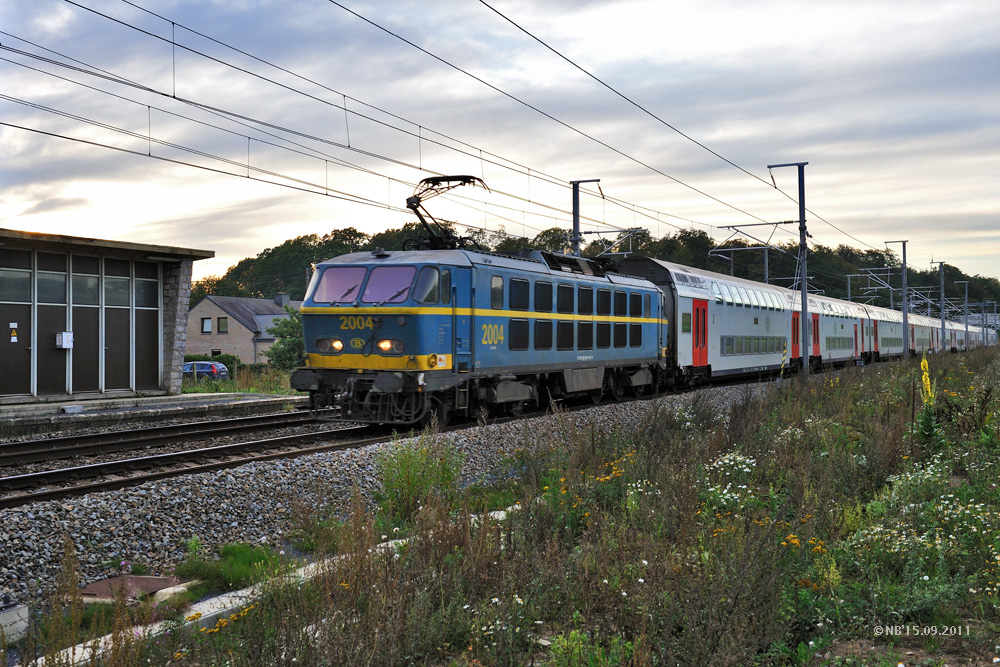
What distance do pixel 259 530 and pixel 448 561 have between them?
3447 mm

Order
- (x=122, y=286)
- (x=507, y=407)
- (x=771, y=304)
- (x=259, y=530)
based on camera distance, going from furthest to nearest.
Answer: (x=771, y=304) < (x=122, y=286) < (x=507, y=407) < (x=259, y=530)

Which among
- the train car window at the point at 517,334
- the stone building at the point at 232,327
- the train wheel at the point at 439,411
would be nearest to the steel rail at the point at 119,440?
the train wheel at the point at 439,411

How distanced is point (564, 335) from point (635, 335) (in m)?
3.88

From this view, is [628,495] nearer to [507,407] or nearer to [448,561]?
[448,561]

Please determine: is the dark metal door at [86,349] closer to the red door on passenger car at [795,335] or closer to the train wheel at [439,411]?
the train wheel at [439,411]

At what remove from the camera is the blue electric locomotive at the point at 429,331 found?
43.2 feet

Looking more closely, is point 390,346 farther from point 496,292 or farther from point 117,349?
point 117,349

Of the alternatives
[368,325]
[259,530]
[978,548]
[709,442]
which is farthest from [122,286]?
[978,548]

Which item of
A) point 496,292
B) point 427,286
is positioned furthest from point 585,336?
point 427,286

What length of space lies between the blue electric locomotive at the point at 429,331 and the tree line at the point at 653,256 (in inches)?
1722

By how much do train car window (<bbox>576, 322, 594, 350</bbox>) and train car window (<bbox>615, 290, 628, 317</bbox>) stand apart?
1387 mm

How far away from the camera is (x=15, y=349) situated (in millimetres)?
19734

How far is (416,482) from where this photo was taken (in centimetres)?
902

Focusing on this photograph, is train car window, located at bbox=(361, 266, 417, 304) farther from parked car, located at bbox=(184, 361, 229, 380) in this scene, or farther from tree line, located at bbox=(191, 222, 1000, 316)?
tree line, located at bbox=(191, 222, 1000, 316)
